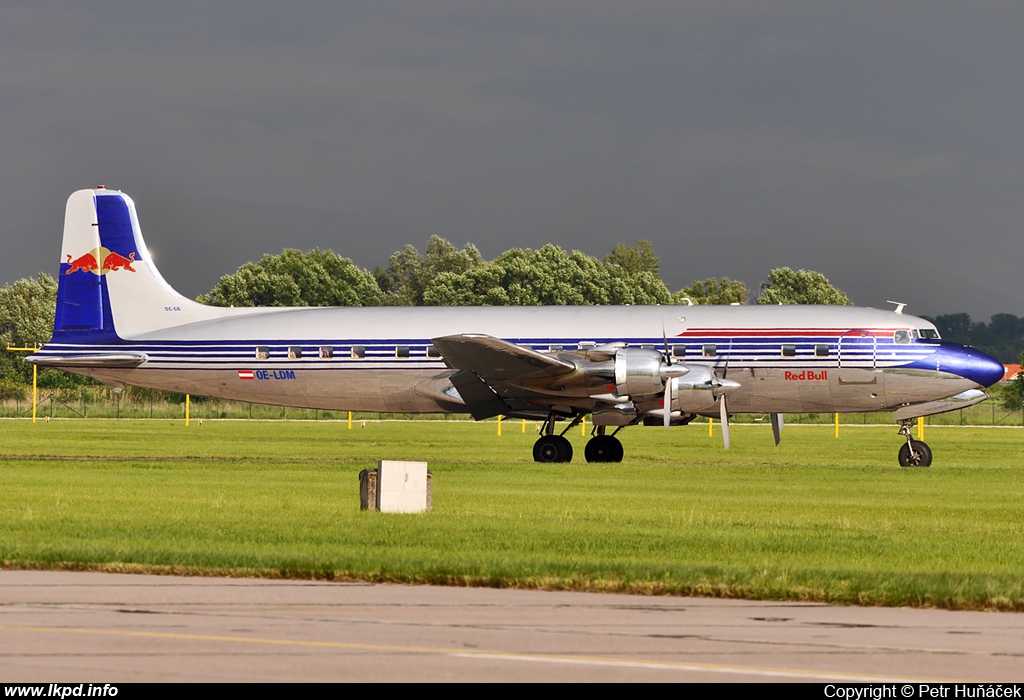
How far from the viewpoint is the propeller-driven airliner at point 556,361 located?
33.8 m

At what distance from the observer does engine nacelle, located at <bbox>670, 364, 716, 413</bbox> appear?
109 feet

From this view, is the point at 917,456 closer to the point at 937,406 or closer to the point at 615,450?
the point at 937,406

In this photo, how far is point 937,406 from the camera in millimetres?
36312

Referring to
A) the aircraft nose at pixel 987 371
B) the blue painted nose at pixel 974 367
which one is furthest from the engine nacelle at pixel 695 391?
the aircraft nose at pixel 987 371

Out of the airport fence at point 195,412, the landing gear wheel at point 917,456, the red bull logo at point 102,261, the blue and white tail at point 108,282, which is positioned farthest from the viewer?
the airport fence at point 195,412

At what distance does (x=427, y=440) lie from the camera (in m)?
48.3

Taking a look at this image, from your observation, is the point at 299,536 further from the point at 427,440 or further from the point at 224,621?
the point at 427,440

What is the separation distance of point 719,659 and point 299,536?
923 centimetres

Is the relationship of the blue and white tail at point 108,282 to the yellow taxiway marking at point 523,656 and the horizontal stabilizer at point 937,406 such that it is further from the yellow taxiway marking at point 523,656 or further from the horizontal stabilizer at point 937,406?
the yellow taxiway marking at point 523,656

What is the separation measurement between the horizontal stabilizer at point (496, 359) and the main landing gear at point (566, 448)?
2212 mm

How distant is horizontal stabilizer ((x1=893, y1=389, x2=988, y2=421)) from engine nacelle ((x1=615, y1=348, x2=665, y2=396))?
23.2 ft

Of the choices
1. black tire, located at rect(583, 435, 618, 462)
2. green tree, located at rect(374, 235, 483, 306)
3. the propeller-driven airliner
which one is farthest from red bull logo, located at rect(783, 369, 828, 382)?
green tree, located at rect(374, 235, 483, 306)

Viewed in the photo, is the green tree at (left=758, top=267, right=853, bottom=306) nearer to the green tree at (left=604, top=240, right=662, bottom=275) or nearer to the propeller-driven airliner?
the green tree at (left=604, top=240, right=662, bottom=275)

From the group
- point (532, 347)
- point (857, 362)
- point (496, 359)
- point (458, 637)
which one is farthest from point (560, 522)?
point (857, 362)
